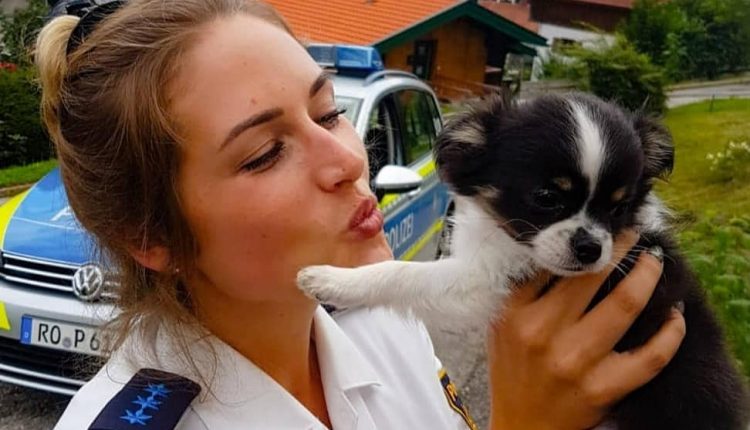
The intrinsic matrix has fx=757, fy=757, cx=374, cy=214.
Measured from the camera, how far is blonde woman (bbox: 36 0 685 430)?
5.31 feet

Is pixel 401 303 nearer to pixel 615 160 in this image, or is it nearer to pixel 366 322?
pixel 366 322

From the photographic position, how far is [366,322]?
2152 millimetres

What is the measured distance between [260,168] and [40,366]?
3.46 meters

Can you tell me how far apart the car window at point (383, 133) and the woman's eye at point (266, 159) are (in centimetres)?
361

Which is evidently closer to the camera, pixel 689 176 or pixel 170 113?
pixel 170 113

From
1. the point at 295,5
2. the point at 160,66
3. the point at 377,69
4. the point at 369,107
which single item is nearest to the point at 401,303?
the point at 160,66

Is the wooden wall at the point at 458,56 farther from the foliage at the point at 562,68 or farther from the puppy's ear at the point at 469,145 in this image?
the puppy's ear at the point at 469,145

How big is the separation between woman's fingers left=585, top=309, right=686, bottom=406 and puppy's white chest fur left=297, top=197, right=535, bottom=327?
1.08ft

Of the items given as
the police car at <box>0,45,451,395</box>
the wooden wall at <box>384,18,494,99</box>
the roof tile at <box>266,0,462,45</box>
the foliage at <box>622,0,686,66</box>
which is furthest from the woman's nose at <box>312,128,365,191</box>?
the wooden wall at <box>384,18,494,99</box>

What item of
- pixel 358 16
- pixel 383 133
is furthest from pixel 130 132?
pixel 358 16

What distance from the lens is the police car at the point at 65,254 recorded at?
4.28 meters

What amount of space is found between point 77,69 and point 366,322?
1.01 m

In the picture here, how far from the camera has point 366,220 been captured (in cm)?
168

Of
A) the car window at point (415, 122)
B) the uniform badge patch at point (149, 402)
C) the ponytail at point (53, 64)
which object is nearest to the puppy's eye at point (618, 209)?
the uniform badge patch at point (149, 402)
